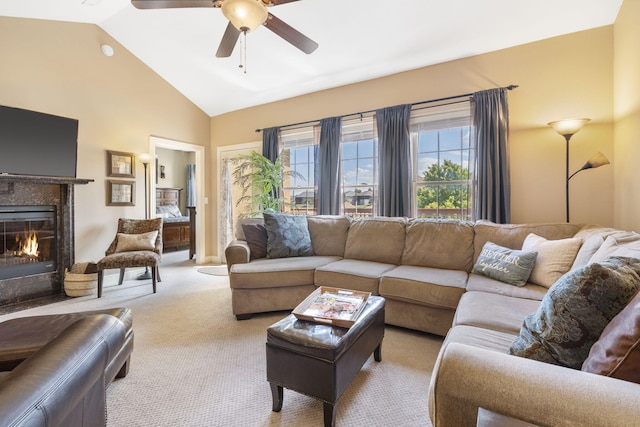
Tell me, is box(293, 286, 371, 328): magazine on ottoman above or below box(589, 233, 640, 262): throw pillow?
below

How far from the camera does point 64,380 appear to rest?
2.40ft

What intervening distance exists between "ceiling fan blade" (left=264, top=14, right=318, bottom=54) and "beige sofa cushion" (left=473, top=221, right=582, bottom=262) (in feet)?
7.55

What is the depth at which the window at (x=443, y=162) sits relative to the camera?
328 cm

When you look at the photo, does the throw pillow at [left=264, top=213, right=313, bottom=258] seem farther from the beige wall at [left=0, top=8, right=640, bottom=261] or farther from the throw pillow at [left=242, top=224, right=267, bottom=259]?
the beige wall at [left=0, top=8, right=640, bottom=261]

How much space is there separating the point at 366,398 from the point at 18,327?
6.45 ft

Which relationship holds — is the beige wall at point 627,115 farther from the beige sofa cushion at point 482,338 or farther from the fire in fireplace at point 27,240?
the fire in fireplace at point 27,240

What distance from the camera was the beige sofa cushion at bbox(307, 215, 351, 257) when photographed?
3396mm

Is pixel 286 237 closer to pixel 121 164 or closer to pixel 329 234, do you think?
pixel 329 234

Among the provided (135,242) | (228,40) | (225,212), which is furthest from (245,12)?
(225,212)

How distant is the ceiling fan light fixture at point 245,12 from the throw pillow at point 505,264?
2.53 m

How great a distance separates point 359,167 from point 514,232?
2.00 m

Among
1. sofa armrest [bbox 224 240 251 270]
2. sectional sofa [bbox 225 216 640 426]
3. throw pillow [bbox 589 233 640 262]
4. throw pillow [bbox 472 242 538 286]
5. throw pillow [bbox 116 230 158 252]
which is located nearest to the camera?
sectional sofa [bbox 225 216 640 426]

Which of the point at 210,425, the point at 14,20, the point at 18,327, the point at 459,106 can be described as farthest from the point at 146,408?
the point at 14,20

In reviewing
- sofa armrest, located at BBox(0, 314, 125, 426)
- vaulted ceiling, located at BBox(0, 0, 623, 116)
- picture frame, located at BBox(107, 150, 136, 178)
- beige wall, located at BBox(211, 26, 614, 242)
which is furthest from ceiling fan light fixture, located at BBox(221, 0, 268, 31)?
picture frame, located at BBox(107, 150, 136, 178)
